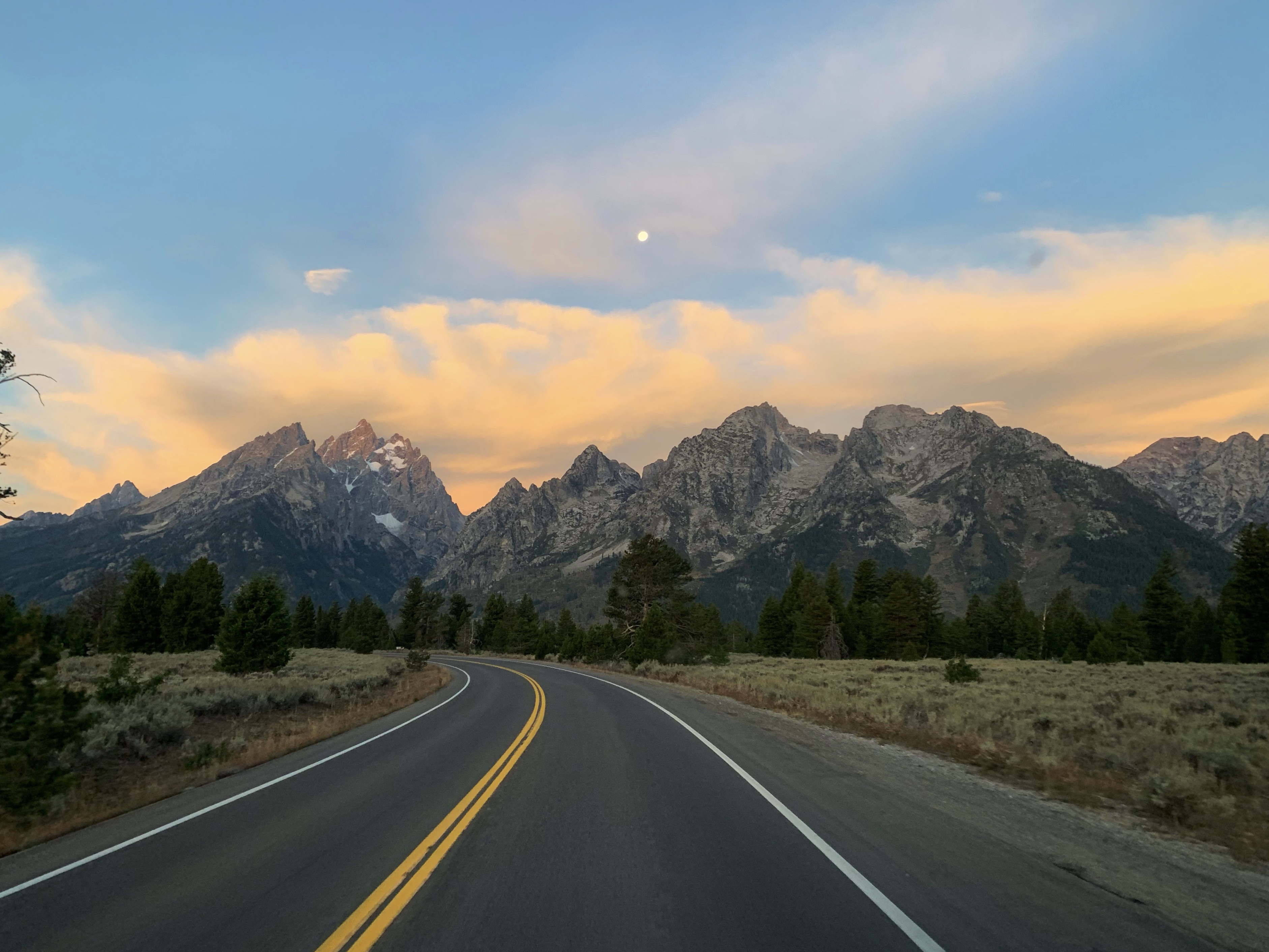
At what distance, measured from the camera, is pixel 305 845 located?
704cm

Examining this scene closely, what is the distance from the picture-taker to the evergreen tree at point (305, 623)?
297ft

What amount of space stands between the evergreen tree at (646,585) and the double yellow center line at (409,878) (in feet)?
157

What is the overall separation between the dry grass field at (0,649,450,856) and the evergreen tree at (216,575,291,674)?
2.47 ft

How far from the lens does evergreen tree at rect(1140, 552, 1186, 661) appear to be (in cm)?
6769

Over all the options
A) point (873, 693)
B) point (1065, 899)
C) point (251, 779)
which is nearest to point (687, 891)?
point (1065, 899)

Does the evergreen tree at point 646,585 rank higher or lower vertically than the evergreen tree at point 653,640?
higher

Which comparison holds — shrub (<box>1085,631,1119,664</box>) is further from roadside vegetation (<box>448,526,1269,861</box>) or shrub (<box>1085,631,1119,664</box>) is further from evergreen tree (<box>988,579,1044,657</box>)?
evergreen tree (<box>988,579,1044,657</box>)

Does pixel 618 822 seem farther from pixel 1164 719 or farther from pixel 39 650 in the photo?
pixel 1164 719

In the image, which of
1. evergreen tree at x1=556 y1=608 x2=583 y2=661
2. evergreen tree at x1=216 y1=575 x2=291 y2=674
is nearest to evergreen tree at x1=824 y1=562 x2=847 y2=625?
evergreen tree at x1=556 y1=608 x2=583 y2=661

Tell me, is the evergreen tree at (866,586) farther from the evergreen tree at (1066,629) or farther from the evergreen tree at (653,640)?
the evergreen tree at (653,640)

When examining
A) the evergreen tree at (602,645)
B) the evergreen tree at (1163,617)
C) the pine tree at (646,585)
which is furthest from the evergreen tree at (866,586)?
the evergreen tree at (602,645)

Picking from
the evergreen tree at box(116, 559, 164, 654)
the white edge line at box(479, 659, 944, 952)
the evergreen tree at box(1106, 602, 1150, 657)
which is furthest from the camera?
the evergreen tree at box(1106, 602, 1150, 657)

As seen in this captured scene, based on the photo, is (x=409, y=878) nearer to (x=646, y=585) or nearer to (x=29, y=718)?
(x=29, y=718)

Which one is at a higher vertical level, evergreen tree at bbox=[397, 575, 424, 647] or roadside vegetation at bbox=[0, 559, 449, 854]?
roadside vegetation at bbox=[0, 559, 449, 854]
